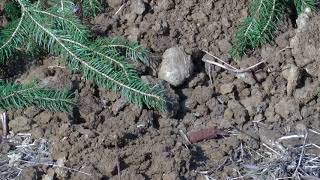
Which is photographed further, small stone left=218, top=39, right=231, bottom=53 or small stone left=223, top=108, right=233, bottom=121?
small stone left=218, top=39, right=231, bottom=53

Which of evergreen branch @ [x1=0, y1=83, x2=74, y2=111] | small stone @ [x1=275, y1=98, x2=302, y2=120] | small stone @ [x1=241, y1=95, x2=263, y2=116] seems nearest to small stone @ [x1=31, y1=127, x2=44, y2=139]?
evergreen branch @ [x1=0, y1=83, x2=74, y2=111]

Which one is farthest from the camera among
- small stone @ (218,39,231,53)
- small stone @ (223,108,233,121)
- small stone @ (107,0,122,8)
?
small stone @ (107,0,122,8)

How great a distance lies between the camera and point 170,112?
307cm

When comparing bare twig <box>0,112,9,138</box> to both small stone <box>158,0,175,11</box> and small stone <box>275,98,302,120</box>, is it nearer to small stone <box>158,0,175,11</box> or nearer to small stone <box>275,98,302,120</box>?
small stone <box>158,0,175,11</box>

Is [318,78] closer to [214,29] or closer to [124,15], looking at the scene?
[214,29]

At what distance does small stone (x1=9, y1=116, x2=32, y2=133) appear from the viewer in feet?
9.89

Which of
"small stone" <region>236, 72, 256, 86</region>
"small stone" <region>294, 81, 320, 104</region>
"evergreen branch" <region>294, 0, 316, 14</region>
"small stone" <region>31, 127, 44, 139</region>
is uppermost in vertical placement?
"evergreen branch" <region>294, 0, 316, 14</region>

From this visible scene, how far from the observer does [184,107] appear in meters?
3.15

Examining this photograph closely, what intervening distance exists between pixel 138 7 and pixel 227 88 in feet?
2.22

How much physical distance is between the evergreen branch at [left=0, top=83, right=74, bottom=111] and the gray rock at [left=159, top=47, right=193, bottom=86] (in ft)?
1.65

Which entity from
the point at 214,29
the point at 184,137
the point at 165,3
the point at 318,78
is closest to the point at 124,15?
the point at 165,3

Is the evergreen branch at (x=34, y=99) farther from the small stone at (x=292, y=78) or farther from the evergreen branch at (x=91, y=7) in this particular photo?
the small stone at (x=292, y=78)

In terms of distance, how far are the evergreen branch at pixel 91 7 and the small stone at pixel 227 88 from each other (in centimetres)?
81

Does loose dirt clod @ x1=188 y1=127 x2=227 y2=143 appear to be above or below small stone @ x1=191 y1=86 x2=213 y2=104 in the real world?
below
